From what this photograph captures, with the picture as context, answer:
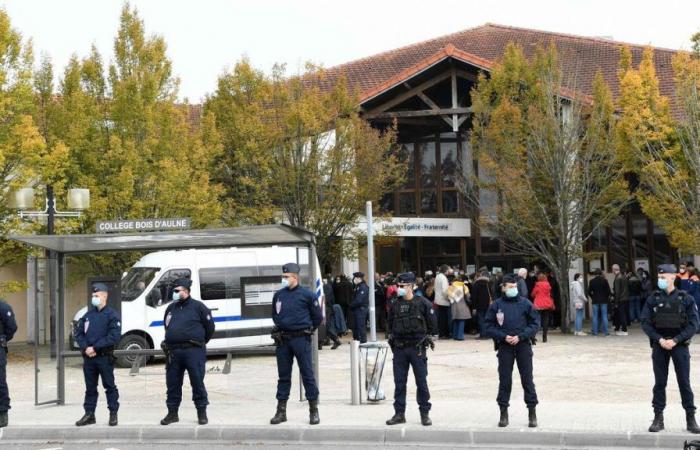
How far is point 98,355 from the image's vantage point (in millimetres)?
11828

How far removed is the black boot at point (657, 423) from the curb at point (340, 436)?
15 centimetres

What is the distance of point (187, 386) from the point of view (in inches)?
603

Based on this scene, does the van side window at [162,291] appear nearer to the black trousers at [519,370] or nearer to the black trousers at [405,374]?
the black trousers at [405,374]

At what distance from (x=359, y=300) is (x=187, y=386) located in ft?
21.0

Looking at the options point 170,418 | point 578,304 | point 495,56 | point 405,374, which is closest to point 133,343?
point 170,418

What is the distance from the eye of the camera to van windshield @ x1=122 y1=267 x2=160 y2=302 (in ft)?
63.0

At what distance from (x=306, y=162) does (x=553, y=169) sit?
A: 6.29 m

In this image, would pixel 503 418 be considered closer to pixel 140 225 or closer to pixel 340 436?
pixel 340 436

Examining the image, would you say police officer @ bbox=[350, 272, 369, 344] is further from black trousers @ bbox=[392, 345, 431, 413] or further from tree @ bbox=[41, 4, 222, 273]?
black trousers @ bbox=[392, 345, 431, 413]

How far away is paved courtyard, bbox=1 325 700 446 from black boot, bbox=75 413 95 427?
0.94 feet

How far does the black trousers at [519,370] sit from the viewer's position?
423 inches

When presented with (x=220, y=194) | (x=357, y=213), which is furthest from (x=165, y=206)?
(x=357, y=213)

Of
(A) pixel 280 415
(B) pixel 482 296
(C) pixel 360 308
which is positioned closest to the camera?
(A) pixel 280 415

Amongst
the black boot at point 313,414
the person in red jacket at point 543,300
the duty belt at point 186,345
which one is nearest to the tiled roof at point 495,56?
the person in red jacket at point 543,300
